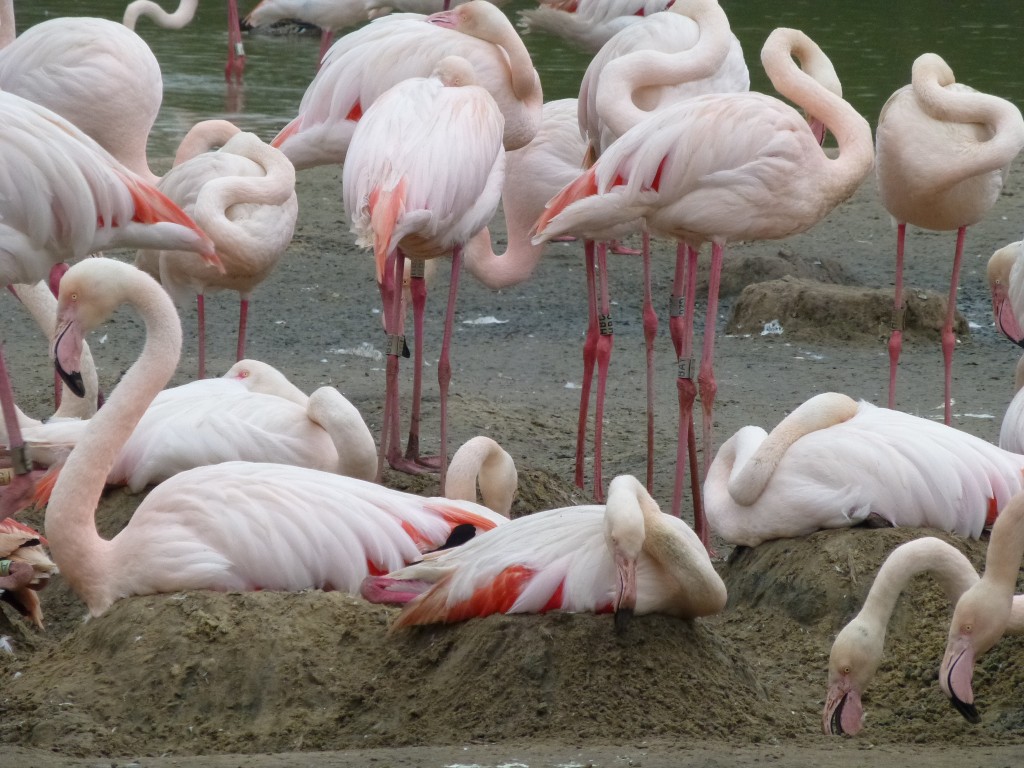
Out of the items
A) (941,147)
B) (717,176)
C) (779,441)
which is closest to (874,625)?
(779,441)

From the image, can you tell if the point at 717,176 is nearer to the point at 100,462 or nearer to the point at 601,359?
the point at 601,359

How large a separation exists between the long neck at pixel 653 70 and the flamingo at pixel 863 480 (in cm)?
134

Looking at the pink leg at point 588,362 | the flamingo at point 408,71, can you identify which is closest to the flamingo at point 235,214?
the flamingo at point 408,71

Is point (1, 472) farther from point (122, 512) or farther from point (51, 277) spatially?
point (51, 277)

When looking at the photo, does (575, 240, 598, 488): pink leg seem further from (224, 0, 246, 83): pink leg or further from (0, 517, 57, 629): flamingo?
(224, 0, 246, 83): pink leg

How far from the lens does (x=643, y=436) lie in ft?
21.0

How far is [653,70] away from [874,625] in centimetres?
264

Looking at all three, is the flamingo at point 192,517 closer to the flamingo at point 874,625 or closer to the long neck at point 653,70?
the flamingo at point 874,625

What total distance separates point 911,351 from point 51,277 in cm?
379

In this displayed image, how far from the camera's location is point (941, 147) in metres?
5.91

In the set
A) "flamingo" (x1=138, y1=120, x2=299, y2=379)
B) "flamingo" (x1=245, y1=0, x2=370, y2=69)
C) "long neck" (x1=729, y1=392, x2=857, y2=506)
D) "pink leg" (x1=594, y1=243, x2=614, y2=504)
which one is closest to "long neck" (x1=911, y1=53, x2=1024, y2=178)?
"pink leg" (x1=594, y1=243, x2=614, y2=504)

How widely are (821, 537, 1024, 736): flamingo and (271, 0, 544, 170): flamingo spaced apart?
3.05 metres

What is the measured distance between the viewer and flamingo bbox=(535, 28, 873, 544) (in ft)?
16.2

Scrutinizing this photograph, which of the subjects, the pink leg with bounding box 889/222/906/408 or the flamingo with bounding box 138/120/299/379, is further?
the pink leg with bounding box 889/222/906/408
